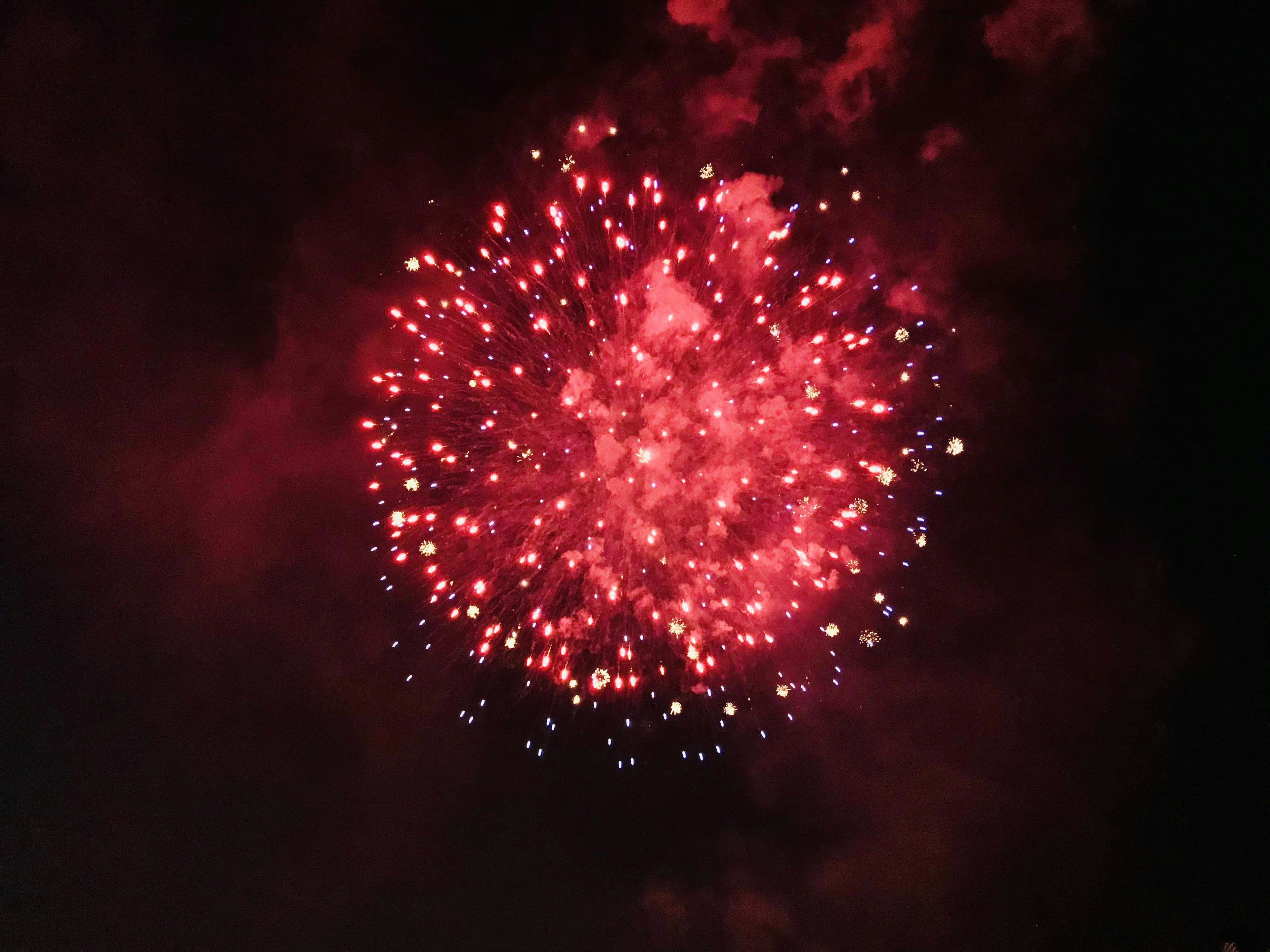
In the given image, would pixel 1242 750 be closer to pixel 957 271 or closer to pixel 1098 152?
pixel 957 271

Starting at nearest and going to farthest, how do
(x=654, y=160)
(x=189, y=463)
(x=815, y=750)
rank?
(x=654, y=160)
(x=189, y=463)
(x=815, y=750)

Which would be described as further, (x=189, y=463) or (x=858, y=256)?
(x=189, y=463)

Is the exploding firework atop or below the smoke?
below

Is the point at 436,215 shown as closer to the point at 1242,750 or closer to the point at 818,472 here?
the point at 818,472

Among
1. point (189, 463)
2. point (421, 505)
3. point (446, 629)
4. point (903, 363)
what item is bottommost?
point (446, 629)

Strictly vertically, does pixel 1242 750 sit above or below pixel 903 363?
below

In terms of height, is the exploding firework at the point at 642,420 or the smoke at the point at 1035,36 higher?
the smoke at the point at 1035,36

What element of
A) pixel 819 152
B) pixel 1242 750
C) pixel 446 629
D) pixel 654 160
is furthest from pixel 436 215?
pixel 1242 750

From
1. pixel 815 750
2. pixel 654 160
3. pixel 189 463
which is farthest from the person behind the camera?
pixel 815 750
